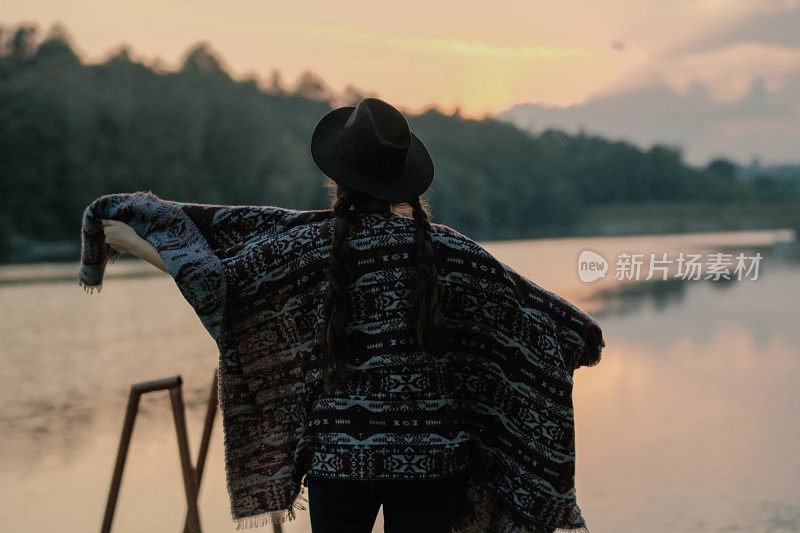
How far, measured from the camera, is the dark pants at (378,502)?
4.85ft

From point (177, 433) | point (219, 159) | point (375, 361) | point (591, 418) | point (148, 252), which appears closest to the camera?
point (375, 361)

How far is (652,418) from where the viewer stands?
5086 millimetres

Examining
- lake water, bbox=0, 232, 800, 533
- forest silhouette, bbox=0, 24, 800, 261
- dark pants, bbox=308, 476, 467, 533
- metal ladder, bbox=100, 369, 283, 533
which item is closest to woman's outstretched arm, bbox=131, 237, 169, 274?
metal ladder, bbox=100, 369, 283, 533

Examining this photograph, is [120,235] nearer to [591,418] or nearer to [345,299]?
[345,299]

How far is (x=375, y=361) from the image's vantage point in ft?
4.86

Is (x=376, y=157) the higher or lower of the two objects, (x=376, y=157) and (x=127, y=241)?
the higher

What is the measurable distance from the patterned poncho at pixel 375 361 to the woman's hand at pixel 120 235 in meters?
0.02

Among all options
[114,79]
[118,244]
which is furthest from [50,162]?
[118,244]

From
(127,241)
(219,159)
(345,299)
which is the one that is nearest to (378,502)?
(345,299)

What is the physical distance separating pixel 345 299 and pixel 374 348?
0.10 metres

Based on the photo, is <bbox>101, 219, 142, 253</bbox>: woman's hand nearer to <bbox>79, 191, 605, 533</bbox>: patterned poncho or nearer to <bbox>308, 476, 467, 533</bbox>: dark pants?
<bbox>79, 191, 605, 533</bbox>: patterned poncho

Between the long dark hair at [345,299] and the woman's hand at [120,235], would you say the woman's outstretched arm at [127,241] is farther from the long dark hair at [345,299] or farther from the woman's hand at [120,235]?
the long dark hair at [345,299]

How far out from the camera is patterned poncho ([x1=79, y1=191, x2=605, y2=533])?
149 cm

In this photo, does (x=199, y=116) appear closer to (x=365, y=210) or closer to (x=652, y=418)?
(x=652, y=418)
